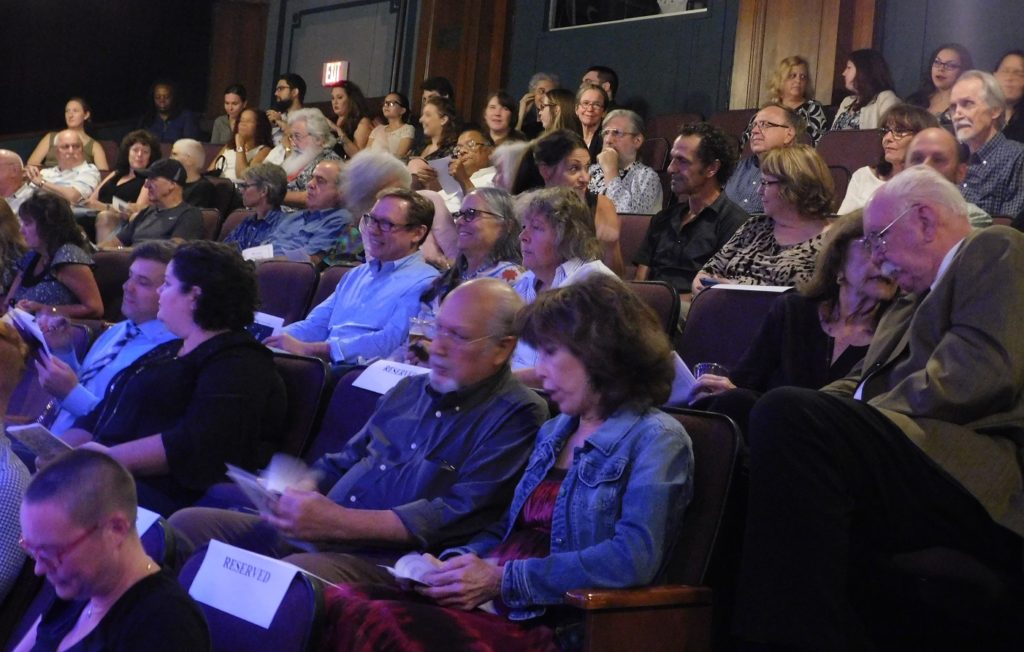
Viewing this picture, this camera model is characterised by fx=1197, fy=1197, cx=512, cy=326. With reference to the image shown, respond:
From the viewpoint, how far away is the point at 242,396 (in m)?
2.88

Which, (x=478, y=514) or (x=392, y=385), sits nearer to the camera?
(x=478, y=514)

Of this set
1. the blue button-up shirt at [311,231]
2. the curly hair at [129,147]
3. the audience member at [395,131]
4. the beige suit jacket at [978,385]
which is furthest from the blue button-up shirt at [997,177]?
the curly hair at [129,147]

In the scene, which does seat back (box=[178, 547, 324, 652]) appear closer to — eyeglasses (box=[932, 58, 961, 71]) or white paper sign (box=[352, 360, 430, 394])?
white paper sign (box=[352, 360, 430, 394])

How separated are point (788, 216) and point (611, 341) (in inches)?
66.2

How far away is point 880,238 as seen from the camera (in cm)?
243

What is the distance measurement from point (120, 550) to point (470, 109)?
710cm

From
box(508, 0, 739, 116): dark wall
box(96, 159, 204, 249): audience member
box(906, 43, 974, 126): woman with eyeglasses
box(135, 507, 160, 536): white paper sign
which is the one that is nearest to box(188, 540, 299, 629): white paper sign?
box(135, 507, 160, 536): white paper sign

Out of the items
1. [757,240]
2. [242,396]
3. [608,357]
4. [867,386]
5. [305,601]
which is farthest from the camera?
[757,240]

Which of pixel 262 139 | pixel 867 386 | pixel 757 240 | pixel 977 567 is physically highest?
pixel 262 139

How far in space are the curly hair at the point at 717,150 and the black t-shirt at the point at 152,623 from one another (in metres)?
2.98

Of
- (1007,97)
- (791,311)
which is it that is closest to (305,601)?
(791,311)

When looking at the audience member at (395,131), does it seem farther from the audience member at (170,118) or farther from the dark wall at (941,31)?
the dark wall at (941,31)

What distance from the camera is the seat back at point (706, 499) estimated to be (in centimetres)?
213

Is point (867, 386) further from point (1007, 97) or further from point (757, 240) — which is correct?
point (1007, 97)
